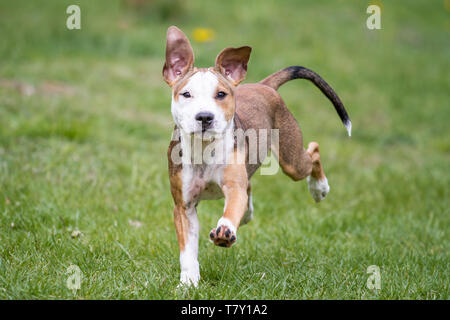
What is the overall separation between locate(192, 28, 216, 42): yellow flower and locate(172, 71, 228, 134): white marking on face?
8.99m

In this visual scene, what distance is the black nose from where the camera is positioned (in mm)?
3479

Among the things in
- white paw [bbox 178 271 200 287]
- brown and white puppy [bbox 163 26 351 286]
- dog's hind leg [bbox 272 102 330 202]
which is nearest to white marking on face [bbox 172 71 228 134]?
brown and white puppy [bbox 163 26 351 286]

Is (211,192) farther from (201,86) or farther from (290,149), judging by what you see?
(290,149)

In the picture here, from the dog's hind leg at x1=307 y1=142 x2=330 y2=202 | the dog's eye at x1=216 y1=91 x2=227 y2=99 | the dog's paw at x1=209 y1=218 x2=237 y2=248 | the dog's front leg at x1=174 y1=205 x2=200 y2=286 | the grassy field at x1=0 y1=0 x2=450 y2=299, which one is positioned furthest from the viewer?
the dog's hind leg at x1=307 y1=142 x2=330 y2=202

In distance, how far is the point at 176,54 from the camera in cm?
386

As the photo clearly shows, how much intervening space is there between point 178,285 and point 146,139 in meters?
4.50

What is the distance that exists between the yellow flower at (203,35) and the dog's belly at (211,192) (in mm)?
8801

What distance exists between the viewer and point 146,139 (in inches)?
320

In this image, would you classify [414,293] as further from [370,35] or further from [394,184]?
[370,35]

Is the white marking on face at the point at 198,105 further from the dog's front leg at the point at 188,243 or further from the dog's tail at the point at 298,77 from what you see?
the dog's tail at the point at 298,77

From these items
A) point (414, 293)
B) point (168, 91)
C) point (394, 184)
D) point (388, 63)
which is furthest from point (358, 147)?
point (414, 293)

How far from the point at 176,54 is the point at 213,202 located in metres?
2.73

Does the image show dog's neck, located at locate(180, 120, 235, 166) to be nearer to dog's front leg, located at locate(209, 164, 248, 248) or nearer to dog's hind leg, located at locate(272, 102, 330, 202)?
dog's front leg, located at locate(209, 164, 248, 248)

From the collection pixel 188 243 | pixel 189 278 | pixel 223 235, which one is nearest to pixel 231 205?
pixel 223 235
